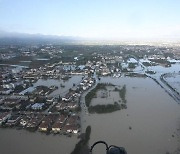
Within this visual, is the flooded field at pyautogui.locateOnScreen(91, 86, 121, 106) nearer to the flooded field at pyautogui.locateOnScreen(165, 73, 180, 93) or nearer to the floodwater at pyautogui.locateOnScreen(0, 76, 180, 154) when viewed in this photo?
the floodwater at pyautogui.locateOnScreen(0, 76, 180, 154)

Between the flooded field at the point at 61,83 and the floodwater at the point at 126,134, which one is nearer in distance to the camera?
the floodwater at the point at 126,134

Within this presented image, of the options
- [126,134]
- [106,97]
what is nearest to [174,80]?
[106,97]

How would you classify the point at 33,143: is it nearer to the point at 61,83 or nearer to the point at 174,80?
the point at 61,83

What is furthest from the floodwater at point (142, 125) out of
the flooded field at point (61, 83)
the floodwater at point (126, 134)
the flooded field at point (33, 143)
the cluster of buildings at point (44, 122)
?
the flooded field at point (61, 83)

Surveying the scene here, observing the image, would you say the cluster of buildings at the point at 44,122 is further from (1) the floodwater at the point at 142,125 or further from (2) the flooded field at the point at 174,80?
(2) the flooded field at the point at 174,80

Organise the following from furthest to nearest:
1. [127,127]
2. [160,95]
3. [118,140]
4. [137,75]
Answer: [137,75], [160,95], [127,127], [118,140]

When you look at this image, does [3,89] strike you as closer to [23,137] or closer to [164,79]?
[23,137]

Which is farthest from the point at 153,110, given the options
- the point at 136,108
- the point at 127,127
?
the point at 127,127
